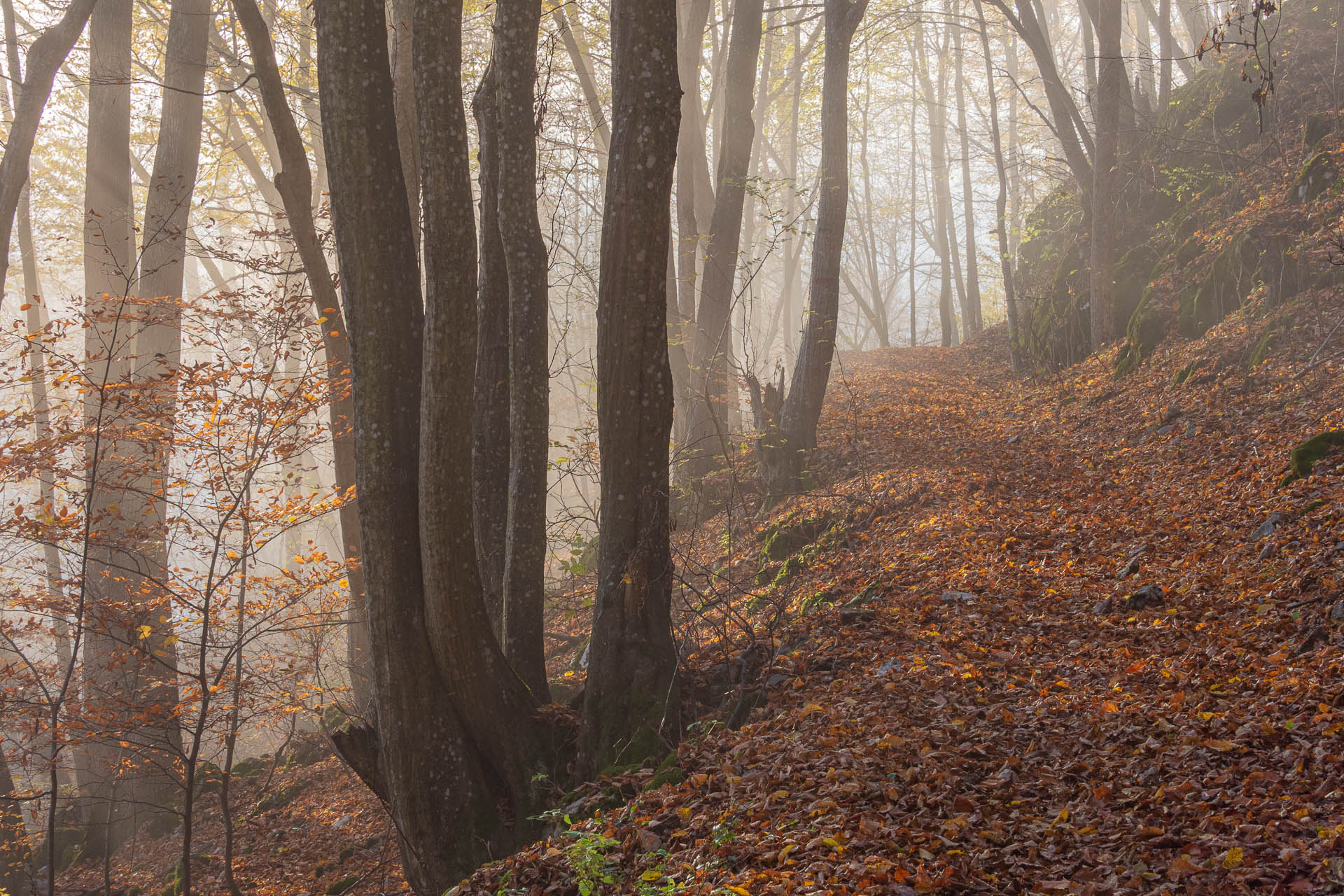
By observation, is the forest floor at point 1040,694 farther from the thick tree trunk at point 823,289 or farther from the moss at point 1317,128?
the moss at point 1317,128

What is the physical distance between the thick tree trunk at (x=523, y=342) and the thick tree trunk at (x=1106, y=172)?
9.71m

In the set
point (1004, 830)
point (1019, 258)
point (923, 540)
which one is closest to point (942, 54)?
point (1019, 258)

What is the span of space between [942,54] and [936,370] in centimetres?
892

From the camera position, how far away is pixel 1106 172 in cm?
1202

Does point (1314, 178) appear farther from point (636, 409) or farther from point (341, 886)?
point (341, 886)

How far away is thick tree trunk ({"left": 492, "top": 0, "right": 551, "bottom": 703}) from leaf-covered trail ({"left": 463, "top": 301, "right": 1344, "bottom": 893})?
1580 mm

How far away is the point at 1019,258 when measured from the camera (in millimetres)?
18281

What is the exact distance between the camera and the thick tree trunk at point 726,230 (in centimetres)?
1151

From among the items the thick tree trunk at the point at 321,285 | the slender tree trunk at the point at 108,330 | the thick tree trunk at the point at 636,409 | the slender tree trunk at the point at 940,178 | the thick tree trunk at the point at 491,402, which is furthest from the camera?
the slender tree trunk at the point at 940,178

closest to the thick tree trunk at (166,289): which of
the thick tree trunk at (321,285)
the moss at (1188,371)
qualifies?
the thick tree trunk at (321,285)

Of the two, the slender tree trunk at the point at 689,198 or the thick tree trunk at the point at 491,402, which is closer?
the thick tree trunk at the point at 491,402

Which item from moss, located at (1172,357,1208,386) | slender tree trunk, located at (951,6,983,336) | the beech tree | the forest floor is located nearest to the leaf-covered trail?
the forest floor

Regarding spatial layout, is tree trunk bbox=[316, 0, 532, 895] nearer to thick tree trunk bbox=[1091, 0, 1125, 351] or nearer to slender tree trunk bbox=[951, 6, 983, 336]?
thick tree trunk bbox=[1091, 0, 1125, 351]

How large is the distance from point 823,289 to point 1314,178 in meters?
5.97
